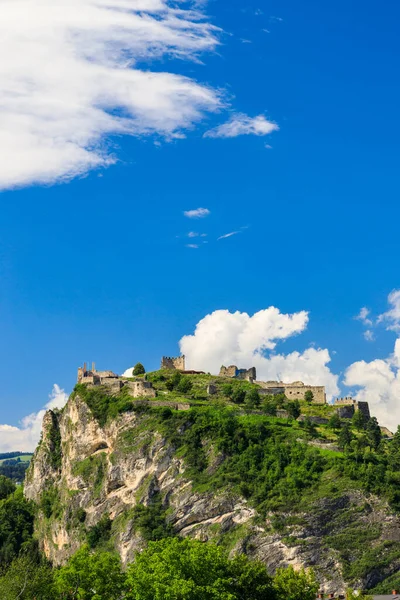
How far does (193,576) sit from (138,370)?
88.1m

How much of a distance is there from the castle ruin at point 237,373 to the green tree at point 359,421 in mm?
29497

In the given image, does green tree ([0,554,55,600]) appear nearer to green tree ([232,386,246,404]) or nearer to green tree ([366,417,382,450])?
green tree ([366,417,382,450])

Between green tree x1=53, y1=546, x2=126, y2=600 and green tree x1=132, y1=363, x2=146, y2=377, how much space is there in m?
80.4

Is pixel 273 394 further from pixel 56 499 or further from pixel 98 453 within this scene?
pixel 56 499

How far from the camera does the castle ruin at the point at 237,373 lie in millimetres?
165500

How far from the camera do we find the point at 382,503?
357ft

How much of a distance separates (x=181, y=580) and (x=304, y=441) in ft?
155

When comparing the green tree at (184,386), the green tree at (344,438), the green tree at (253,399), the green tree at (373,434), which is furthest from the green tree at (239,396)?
the green tree at (344,438)

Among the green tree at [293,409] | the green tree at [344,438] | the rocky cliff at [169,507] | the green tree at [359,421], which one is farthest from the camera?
the green tree at [359,421]

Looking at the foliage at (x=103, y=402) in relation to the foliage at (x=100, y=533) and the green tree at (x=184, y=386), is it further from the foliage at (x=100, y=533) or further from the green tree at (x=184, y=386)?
the foliage at (x=100, y=533)

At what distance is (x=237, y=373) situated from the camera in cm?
16750

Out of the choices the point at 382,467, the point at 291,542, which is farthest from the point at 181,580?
the point at 382,467

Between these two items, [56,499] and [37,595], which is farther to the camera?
[56,499]

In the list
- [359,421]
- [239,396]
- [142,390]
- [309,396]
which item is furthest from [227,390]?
[359,421]
